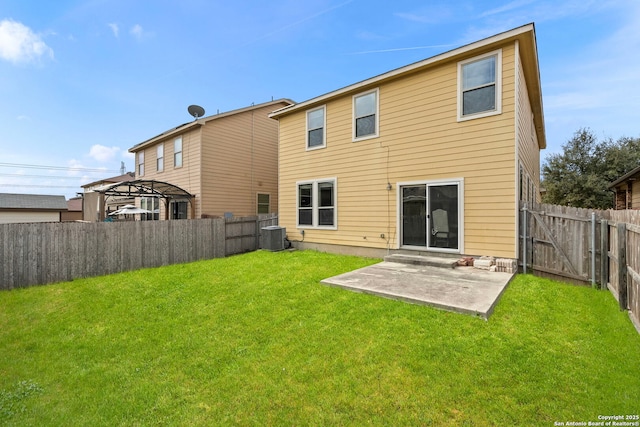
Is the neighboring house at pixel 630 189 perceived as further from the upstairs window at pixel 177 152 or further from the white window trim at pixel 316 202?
the upstairs window at pixel 177 152

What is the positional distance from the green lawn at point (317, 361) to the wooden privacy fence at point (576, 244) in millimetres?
471

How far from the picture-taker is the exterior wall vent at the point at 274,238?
35.2ft

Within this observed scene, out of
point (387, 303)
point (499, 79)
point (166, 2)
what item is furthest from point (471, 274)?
point (166, 2)

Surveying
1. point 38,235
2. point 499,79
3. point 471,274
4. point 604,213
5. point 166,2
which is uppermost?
point 166,2

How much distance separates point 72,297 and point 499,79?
34.4ft

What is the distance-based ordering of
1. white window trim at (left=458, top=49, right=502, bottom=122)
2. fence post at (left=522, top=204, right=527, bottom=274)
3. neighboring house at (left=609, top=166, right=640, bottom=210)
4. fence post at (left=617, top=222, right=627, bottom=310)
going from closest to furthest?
fence post at (left=617, top=222, right=627, bottom=310)
fence post at (left=522, top=204, right=527, bottom=274)
white window trim at (left=458, top=49, right=502, bottom=122)
neighboring house at (left=609, top=166, right=640, bottom=210)

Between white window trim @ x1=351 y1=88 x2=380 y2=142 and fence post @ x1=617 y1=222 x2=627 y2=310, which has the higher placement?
white window trim @ x1=351 y1=88 x2=380 y2=142

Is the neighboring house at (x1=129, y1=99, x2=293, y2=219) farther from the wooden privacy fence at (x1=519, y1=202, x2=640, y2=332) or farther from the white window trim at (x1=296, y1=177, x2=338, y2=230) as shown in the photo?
the wooden privacy fence at (x1=519, y1=202, x2=640, y2=332)

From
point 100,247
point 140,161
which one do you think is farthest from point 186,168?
point 100,247

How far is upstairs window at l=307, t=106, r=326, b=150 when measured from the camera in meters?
10.3

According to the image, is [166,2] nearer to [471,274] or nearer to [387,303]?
[387,303]

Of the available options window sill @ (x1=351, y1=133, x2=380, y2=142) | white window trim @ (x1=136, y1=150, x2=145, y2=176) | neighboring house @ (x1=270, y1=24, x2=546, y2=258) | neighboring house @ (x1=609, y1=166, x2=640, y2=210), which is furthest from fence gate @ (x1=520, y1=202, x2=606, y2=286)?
white window trim @ (x1=136, y1=150, x2=145, y2=176)

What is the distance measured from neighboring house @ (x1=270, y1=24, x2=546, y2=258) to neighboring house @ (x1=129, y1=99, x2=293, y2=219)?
441 cm

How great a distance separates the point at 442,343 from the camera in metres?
3.34
